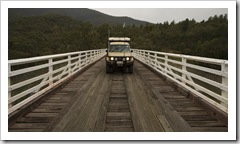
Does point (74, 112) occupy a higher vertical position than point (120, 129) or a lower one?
higher

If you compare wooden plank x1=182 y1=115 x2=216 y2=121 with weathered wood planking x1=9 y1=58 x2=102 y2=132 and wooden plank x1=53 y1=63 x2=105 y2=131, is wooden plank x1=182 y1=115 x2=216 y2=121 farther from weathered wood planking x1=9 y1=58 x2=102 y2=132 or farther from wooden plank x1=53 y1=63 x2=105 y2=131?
weathered wood planking x1=9 y1=58 x2=102 y2=132

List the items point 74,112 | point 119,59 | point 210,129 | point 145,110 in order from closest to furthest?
1. point 210,129
2. point 74,112
3. point 145,110
4. point 119,59

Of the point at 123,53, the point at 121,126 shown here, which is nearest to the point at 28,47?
the point at 123,53

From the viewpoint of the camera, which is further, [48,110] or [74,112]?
[48,110]

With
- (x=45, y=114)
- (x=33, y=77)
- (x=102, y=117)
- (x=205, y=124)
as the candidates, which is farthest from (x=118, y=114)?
(x=33, y=77)

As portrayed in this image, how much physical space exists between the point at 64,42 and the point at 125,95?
3967 inches

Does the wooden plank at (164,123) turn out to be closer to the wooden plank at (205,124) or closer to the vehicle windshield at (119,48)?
the wooden plank at (205,124)

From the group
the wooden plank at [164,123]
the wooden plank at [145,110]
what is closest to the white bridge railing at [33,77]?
the wooden plank at [145,110]

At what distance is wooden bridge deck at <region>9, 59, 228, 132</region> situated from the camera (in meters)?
4.48

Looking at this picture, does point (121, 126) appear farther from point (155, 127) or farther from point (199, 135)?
point (199, 135)

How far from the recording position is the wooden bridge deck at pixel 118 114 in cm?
448

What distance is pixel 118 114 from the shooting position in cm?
527

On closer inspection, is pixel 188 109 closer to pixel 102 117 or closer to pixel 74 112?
pixel 102 117

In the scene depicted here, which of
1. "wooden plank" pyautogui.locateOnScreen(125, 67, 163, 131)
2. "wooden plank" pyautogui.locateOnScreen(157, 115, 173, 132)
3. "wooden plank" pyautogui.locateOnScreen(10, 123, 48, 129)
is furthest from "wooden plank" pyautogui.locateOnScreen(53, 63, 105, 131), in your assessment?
"wooden plank" pyautogui.locateOnScreen(157, 115, 173, 132)
